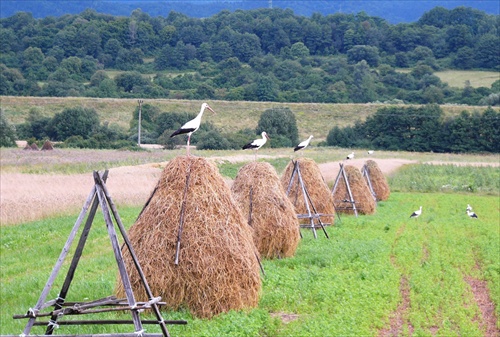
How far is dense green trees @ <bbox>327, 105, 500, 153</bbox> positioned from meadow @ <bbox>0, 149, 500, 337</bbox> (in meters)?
54.2

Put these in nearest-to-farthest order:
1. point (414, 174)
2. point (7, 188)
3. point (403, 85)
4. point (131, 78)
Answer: point (7, 188)
point (414, 174)
point (131, 78)
point (403, 85)

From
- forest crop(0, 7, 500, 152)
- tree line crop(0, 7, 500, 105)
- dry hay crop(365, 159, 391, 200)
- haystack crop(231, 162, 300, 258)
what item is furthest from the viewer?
tree line crop(0, 7, 500, 105)

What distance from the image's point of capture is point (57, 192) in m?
29.4

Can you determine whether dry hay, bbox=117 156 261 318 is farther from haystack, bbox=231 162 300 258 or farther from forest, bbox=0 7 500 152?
forest, bbox=0 7 500 152

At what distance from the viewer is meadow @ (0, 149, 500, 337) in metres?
12.1

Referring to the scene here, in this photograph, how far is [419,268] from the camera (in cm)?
1730

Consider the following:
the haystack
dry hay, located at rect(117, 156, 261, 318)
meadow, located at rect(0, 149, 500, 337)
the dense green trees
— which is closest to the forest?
the dense green trees

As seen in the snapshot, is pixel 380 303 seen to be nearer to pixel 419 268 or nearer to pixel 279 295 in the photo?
pixel 279 295

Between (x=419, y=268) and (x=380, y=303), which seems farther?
(x=419, y=268)

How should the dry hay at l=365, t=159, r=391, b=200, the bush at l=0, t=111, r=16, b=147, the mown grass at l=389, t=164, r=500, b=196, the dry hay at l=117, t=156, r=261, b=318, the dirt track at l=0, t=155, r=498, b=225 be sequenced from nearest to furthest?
the dry hay at l=117, t=156, r=261, b=318 → the dirt track at l=0, t=155, r=498, b=225 → the dry hay at l=365, t=159, r=391, b=200 → the mown grass at l=389, t=164, r=500, b=196 → the bush at l=0, t=111, r=16, b=147

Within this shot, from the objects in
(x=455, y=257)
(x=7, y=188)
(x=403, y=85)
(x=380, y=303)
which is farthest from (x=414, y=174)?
(x=403, y=85)

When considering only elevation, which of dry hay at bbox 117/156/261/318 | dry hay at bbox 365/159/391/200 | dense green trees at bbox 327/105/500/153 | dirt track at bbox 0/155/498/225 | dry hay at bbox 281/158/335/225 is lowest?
dense green trees at bbox 327/105/500/153

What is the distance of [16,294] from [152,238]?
422 centimetres

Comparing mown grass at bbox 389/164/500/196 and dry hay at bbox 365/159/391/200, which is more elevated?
dry hay at bbox 365/159/391/200
